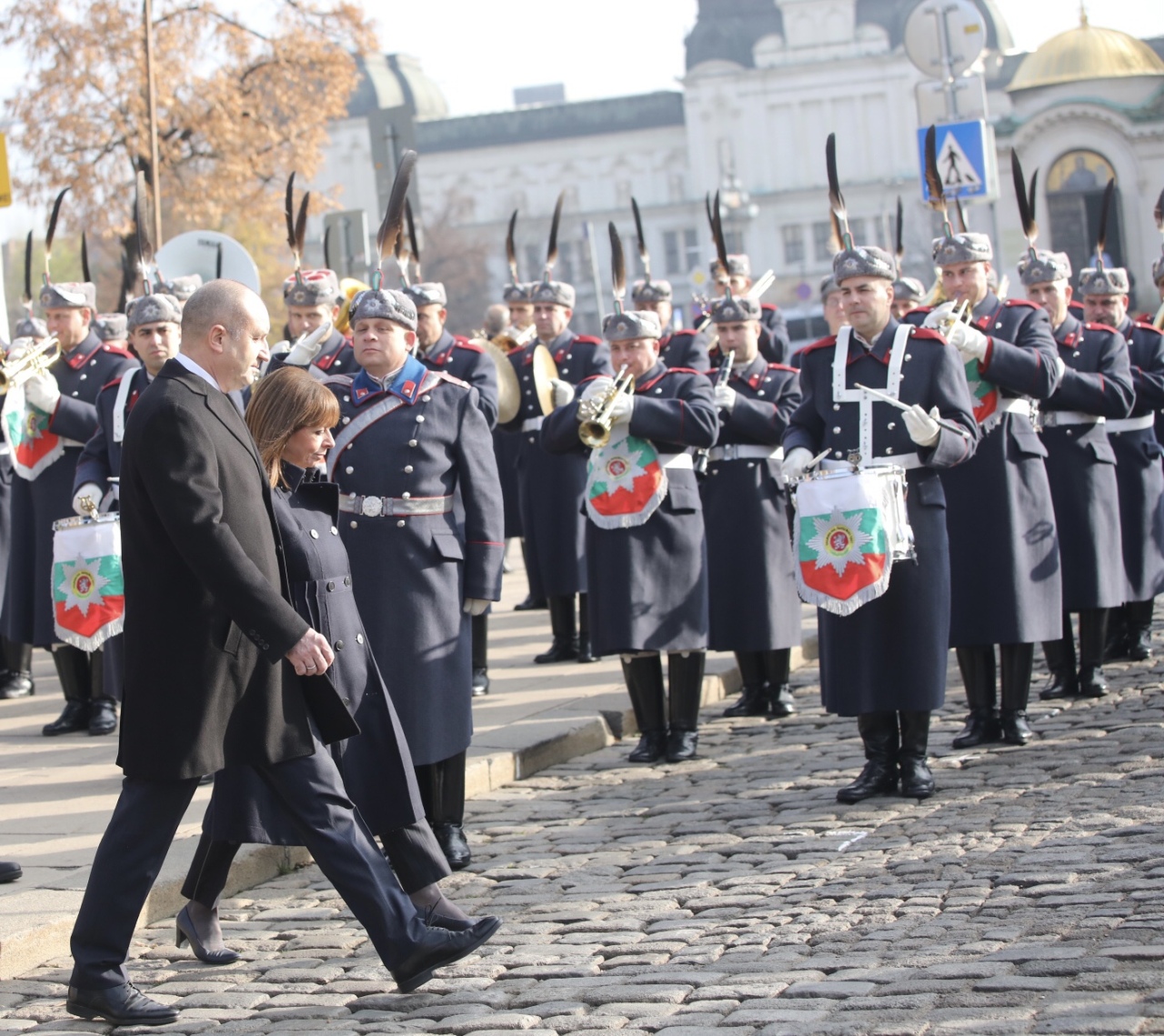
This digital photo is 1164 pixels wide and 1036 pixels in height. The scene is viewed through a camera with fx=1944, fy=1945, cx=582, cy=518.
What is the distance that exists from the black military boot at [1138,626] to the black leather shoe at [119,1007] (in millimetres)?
6716

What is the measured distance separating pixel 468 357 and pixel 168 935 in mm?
4586

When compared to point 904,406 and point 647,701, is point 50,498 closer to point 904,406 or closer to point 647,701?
point 647,701

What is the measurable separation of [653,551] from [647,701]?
25.8 inches

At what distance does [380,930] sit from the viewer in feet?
16.4

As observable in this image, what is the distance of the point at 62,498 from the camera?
9.64m

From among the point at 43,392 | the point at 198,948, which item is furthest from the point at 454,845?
the point at 43,392

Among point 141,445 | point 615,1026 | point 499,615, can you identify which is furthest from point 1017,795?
point 499,615

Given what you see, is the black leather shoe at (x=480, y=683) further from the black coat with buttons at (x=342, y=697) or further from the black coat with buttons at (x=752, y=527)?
the black coat with buttons at (x=342, y=697)

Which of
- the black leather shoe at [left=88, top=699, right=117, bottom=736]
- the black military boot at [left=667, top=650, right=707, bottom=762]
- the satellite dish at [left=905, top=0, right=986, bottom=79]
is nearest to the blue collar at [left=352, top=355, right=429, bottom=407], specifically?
the black military boot at [left=667, top=650, right=707, bottom=762]

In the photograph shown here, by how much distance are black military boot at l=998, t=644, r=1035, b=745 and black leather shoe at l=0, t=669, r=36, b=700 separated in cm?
542

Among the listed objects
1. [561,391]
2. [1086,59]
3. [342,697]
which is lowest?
[342,697]

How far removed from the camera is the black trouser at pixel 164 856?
4957 mm

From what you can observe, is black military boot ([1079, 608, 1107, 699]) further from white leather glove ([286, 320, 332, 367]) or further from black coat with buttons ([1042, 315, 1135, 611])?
white leather glove ([286, 320, 332, 367])

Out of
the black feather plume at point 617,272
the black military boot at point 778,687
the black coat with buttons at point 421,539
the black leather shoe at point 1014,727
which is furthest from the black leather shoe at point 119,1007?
the black feather plume at point 617,272
